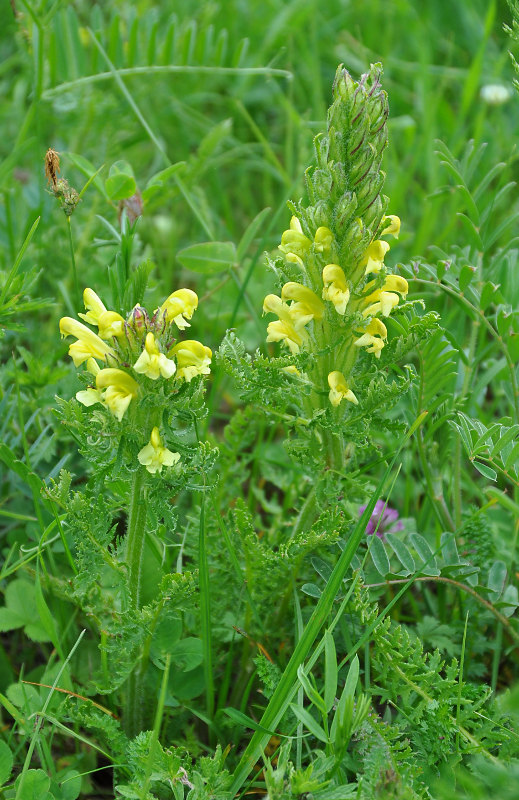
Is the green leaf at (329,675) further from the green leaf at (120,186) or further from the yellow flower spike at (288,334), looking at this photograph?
the green leaf at (120,186)

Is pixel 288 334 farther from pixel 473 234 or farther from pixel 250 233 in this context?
pixel 250 233

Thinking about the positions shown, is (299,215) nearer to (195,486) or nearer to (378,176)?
(378,176)

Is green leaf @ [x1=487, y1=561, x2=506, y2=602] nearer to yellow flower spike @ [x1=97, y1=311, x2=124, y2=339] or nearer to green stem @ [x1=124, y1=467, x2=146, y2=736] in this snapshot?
green stem @ [x1=124, y1=467, x2=146, y2=736]

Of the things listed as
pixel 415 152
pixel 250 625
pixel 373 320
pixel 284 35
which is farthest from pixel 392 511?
pixel 284 35

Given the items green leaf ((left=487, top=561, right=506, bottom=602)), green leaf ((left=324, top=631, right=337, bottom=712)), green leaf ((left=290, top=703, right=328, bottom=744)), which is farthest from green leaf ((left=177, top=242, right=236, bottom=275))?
green leaf ((left=290, top=703, right=328, bottom=744))

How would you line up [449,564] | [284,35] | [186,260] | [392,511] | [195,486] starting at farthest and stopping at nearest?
[284,35], [186,260], [392,511], [449,564], [195,486]

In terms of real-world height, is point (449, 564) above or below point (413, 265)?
below
